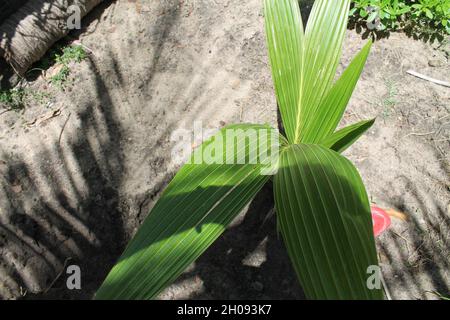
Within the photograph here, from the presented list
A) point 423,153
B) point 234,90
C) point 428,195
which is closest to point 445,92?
point 423,153

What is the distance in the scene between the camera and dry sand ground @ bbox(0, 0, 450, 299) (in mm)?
1745

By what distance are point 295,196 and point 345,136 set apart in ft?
1.08

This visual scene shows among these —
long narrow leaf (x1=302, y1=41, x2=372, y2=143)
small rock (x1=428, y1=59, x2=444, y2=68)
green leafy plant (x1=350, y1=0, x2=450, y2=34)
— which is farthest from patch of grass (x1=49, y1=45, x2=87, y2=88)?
small rock (x1=428, y1=59, x2=444, y2=68)

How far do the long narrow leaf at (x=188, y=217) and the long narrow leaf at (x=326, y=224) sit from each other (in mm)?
116

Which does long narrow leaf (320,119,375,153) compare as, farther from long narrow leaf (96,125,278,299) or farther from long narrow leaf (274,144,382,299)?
long narrow leaf (96,125,278,299)

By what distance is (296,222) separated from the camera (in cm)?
103

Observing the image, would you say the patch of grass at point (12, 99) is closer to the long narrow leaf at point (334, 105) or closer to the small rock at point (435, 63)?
the long narrow leaf at point (334, 105)

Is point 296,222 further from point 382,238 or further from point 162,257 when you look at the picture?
point 382,238

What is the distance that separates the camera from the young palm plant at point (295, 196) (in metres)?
0.93

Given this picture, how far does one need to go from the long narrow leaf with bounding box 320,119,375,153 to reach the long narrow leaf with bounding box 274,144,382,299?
11 centimetres

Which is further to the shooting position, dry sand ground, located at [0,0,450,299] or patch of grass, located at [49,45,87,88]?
patch of grass, located at [49,45,87,88]

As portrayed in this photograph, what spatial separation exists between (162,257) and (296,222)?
37 cm

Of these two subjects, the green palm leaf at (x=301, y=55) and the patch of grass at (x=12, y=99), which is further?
the patch of grass at (x=12, y=99)

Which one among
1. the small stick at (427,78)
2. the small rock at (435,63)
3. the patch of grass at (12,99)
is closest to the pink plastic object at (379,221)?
the small stick at (427,78)
